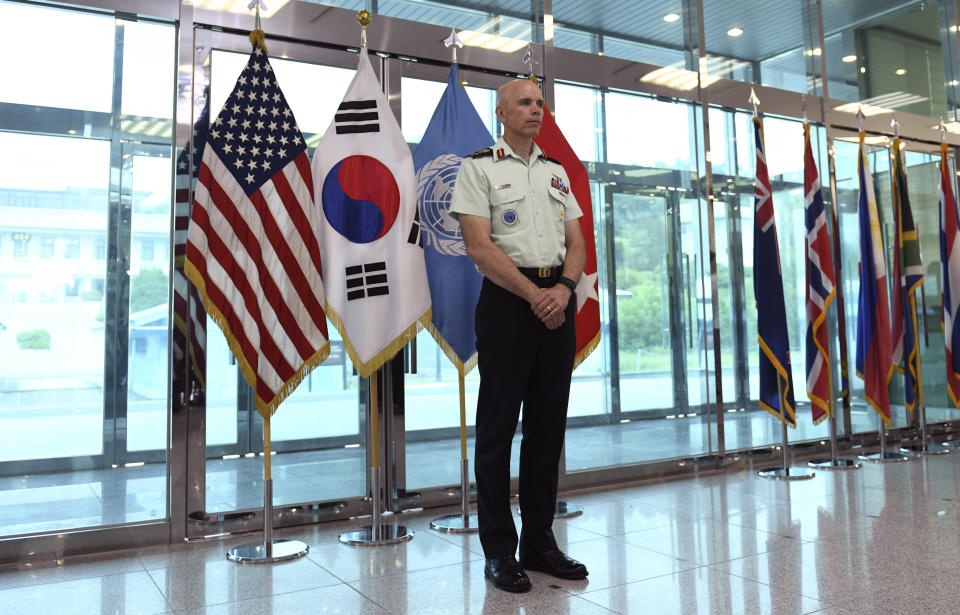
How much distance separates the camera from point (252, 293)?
286cm

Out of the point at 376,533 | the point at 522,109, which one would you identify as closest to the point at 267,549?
the point at 376,533

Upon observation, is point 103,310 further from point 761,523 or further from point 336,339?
point 761,523

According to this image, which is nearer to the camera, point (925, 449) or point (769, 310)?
point (769, 310)

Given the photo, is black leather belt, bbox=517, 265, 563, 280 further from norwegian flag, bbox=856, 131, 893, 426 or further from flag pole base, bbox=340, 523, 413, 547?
norwegian flag, bbox=856, 131, 893, 426

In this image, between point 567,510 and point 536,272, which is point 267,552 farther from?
point 536,272

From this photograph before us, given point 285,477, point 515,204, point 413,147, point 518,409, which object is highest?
point 413,147

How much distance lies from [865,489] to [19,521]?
385cm

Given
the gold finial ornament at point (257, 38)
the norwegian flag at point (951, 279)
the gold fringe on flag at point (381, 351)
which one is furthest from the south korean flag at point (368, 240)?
the norwegian flag at point (951, 279)

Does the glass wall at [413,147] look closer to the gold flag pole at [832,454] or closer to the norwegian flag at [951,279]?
the gold flag pole at [832,454]

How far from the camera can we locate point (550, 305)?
235 cm

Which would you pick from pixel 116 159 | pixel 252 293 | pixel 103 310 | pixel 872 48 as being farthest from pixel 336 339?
pixel 872 48

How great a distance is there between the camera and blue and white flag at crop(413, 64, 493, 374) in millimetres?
3229

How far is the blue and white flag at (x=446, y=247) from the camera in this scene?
3.23 meters

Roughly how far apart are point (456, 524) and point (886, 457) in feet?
9.98
